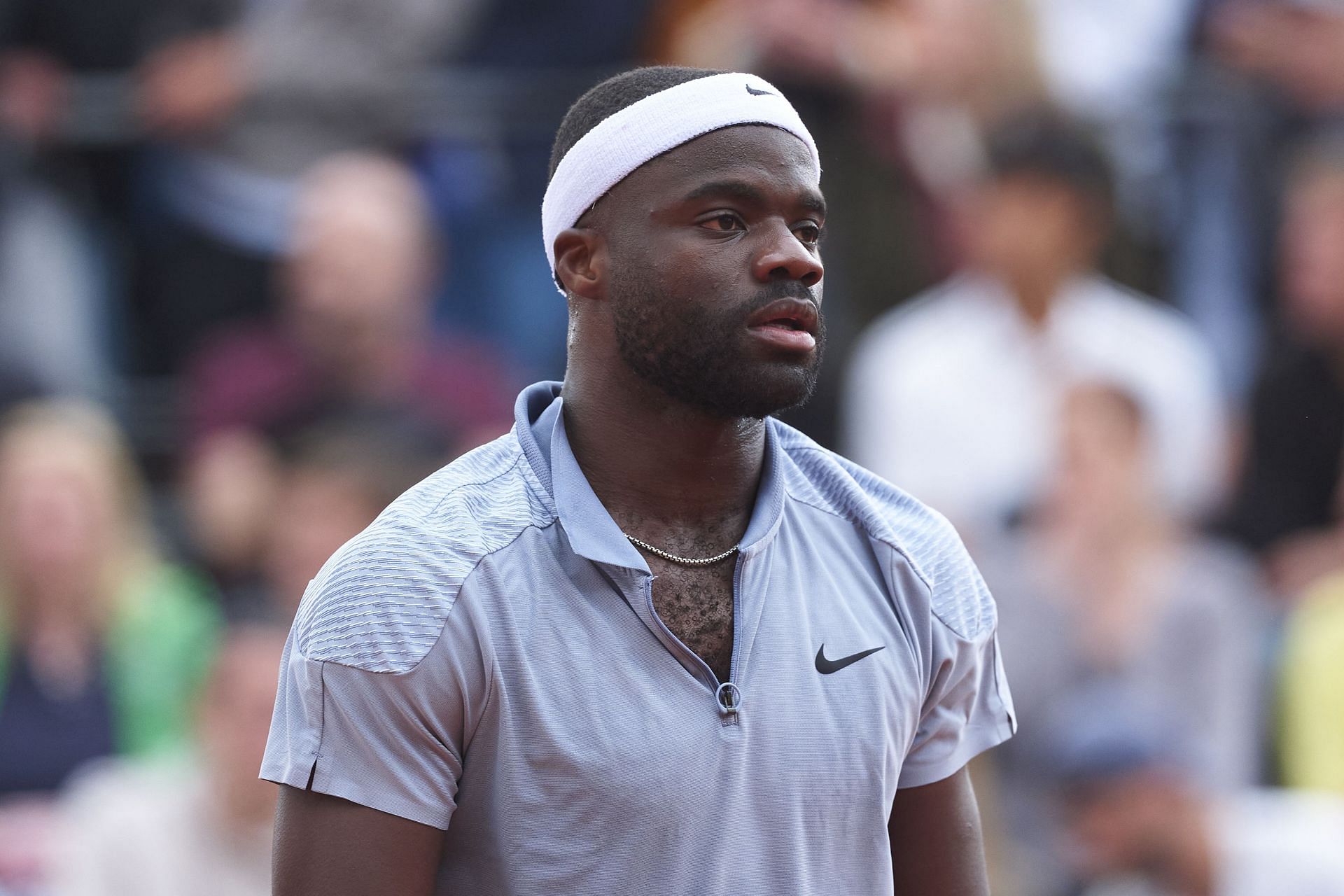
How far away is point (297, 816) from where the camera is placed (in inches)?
90.0

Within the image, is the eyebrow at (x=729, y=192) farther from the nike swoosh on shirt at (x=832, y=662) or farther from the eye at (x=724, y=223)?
the nike swoosh on shirt at (x=832, y=662)

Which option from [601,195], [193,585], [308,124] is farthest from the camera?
[308,124]

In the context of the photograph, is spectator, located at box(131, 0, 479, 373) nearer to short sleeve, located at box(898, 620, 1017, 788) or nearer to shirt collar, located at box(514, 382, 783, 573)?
shirt collar, located at box(514, 382, 783, 573)

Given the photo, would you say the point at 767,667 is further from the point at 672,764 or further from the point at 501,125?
the point at 501,125

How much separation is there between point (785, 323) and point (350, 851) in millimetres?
857

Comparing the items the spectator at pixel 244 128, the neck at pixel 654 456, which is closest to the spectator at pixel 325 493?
the spectator at pixel 244 128

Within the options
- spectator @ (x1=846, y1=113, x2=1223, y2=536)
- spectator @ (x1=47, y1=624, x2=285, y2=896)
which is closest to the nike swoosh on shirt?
spectator @ (x1=47, y1=624, x2=285, y2=896)

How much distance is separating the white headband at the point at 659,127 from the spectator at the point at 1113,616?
344cm

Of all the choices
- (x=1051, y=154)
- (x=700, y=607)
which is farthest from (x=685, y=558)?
(x=1051, y=154)

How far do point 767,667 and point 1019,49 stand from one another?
4.81 metres

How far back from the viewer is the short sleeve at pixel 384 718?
2238 mm

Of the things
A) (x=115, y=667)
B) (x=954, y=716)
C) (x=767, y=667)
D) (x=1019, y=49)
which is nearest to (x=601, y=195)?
(x=767, y=667)

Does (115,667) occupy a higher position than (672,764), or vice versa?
(672,764)

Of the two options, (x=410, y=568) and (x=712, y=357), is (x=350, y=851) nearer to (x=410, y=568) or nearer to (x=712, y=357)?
(x=410, y=568)
